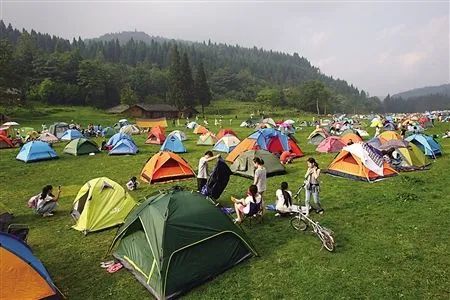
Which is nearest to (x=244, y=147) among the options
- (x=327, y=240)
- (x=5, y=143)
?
(x=327, y=240)

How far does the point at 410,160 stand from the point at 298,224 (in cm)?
1113

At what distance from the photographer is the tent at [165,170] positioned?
17906 mm

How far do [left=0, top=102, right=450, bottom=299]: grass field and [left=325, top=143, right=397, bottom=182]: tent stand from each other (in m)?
0.57

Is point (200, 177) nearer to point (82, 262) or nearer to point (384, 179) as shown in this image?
point (82, 262)

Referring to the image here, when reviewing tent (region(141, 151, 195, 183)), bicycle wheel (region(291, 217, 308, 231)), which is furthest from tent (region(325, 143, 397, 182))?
tent (region(141, 151, 195, 183))

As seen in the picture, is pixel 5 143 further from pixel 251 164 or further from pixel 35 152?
pixel 251 164

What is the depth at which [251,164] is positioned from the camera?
18.3 m

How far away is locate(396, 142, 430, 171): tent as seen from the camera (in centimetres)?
1873

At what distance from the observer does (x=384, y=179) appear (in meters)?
16.6

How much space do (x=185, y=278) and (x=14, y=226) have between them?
5741mm

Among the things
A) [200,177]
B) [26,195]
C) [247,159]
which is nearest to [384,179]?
[247,159]

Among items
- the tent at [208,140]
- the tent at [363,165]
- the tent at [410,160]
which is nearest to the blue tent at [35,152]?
the tent at [208,140]

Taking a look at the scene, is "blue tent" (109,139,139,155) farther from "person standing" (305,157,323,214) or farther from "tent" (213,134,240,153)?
"person standing" (305,157,323,214)

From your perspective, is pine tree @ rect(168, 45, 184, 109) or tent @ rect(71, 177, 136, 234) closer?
tent @ rect(71, 177, 136, 234)
